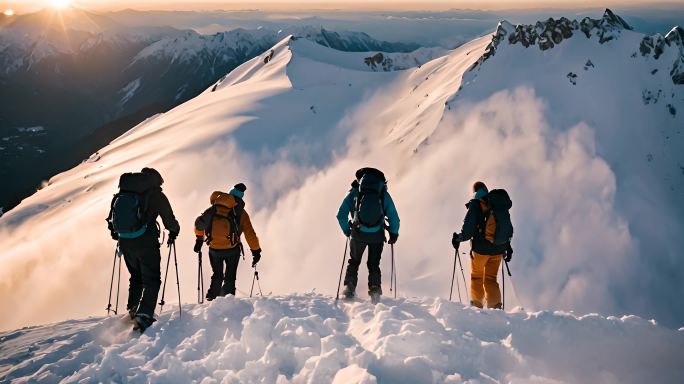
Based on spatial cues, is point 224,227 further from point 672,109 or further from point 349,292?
point 672,109

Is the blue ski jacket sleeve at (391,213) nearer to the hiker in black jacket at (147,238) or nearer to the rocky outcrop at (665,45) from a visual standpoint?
the hiker in black jacket at (147,238)

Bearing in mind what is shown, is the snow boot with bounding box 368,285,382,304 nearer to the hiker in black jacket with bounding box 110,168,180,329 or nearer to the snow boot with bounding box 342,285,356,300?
the snow boot with bounding box 342,285,356,300

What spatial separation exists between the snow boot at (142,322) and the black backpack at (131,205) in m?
1.46

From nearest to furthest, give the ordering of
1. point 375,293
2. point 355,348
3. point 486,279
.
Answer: point 355,348 < point 375,293 < point 486,279

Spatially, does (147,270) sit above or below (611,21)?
below

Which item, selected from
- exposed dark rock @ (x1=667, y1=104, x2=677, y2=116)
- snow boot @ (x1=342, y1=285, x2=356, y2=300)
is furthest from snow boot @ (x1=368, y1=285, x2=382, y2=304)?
exposed dark rock @ (x1=667, y1=104, x2=677, y2=116)

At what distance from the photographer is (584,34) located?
4225 cm

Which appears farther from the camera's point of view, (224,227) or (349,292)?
(224,227)

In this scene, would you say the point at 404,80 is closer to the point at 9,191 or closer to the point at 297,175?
the point at 297,175

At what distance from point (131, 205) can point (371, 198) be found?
4.38 meters

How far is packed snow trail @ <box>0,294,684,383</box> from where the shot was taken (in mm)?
6066

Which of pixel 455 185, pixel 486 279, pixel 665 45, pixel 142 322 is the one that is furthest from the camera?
pixel 665 45

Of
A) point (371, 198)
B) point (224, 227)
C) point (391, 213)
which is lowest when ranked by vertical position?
point (224, 227)

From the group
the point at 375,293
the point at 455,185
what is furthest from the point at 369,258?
the point at 455,185
